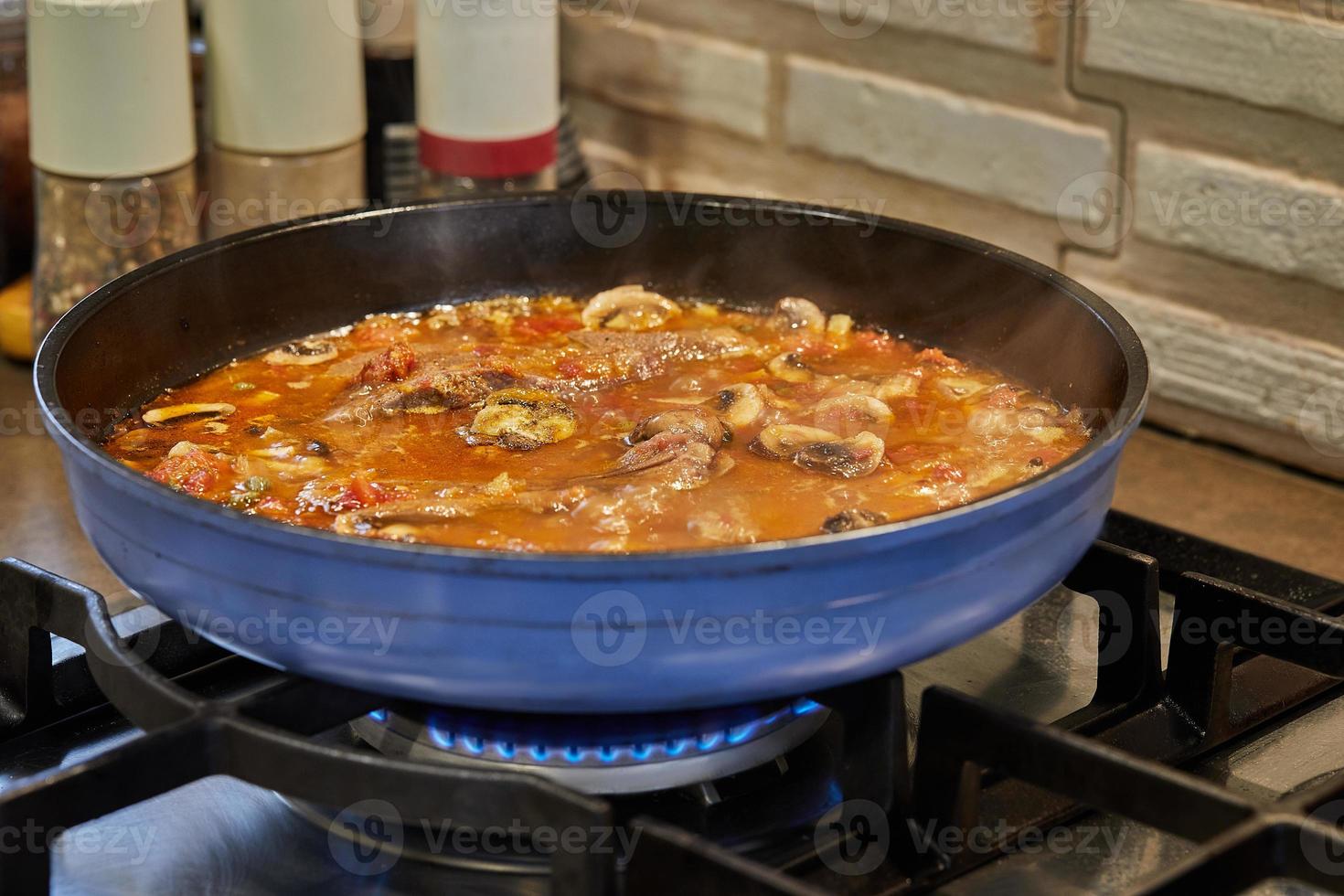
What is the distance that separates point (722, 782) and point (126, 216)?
120 cm

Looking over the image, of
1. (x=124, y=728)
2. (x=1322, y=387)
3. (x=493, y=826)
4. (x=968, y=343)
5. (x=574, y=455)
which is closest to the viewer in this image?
(x=493, y=826)

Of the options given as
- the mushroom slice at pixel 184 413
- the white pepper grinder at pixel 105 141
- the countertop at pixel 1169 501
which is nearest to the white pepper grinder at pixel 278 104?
the white pepper grinder at pixel 105 141

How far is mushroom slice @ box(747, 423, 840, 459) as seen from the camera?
145 cm

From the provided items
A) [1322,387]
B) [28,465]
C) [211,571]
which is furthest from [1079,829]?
[28,465]

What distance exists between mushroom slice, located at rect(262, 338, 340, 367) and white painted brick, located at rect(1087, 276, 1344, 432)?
3.43 feet

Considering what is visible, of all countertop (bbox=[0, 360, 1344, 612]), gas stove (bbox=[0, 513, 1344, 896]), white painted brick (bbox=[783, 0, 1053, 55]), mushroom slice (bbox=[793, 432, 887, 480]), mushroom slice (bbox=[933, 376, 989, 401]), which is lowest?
countertop (bbox=[0, 360, 1344, 612])

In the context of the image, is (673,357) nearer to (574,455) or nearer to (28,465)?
(574,455)

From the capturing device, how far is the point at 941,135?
230 centimetres

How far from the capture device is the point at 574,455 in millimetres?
1476

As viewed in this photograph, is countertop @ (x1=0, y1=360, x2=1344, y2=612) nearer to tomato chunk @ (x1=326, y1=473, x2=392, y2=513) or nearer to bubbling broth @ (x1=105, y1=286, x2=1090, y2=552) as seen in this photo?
bubbling broth @ (x1=105, y1=286, x2=1090, y2=552)

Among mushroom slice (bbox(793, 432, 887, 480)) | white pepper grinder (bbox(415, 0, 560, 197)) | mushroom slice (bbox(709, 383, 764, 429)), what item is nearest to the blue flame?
mushroom slice (bbox(793, 432, 887, 480))

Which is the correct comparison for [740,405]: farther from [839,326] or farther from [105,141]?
[105,141]

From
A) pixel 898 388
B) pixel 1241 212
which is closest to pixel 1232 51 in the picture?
pixel 1241 212

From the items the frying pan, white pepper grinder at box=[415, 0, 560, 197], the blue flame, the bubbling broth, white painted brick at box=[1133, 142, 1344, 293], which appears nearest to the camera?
the frying pan
